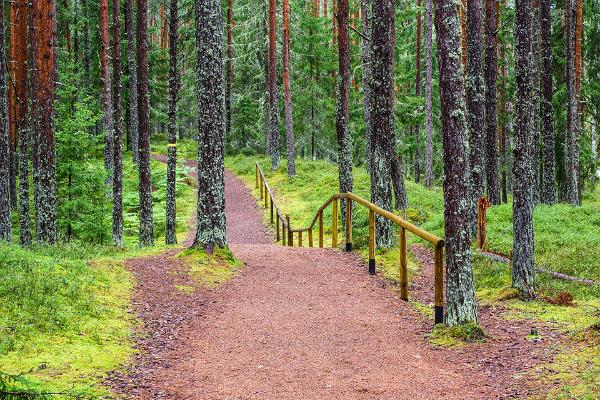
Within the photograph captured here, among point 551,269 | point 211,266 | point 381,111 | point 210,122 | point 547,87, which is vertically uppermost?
point 547,87

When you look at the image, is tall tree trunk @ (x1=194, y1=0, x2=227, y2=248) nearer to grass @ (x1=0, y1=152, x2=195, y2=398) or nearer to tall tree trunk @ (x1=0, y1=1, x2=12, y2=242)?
grass @ (x1=0, y1=152, x2=195, y2=398)

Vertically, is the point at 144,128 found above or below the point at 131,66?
below

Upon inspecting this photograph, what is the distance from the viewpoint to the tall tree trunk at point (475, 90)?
13.7 metres

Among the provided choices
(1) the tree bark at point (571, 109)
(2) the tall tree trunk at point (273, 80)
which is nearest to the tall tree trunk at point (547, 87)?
(1) the tree bark at point (571, 109)

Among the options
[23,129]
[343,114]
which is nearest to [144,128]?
[23,129]

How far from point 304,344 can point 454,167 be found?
2860 mm

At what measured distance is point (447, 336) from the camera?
738 centimetres

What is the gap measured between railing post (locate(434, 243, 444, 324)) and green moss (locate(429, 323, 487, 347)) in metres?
0.38

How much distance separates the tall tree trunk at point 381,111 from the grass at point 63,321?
5.49 meters

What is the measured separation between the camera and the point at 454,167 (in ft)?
24.3

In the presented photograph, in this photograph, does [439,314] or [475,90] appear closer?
[439,314]

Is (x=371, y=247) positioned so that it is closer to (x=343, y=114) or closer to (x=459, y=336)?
(x=459, y=336)

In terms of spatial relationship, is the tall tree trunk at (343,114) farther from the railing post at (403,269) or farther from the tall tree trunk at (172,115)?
the railing post at (403,269)

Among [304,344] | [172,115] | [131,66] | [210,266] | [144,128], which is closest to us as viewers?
[304,344]
